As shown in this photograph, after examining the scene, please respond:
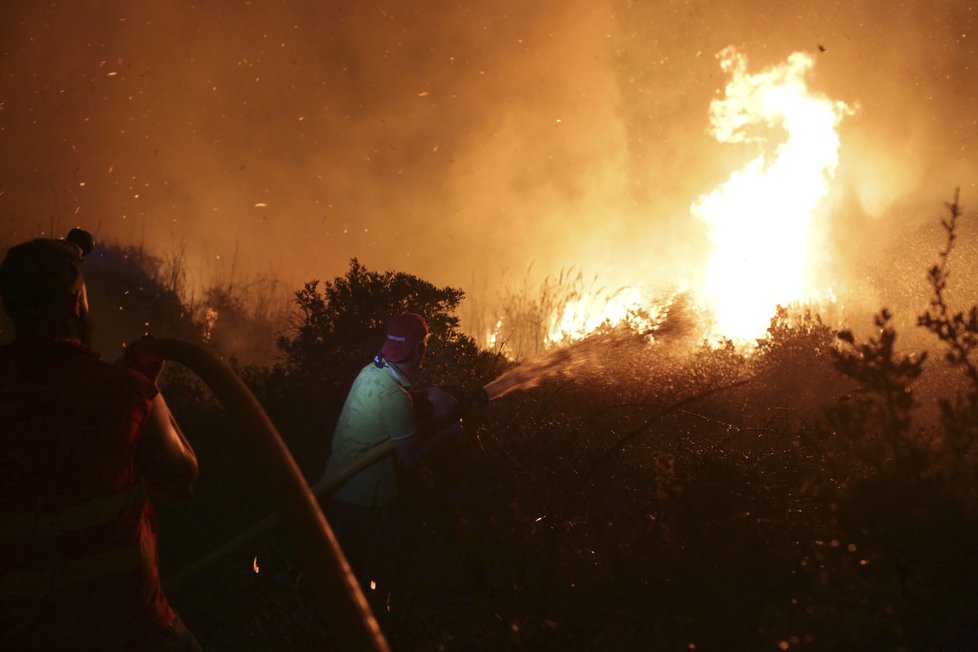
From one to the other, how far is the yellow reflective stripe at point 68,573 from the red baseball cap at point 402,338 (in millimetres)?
3188

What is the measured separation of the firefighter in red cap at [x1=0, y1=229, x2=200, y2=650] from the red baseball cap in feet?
9.80

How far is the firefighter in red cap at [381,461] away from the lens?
4980 millimetres

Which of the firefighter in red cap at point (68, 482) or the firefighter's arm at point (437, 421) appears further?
the firefighter's arm at point (437, 421)

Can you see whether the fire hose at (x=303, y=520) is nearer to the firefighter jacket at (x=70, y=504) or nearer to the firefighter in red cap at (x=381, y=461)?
the firefighter jacket at (x=70, y=504)

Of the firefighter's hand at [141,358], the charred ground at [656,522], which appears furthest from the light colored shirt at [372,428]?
the firefighter's hand at [141,358]

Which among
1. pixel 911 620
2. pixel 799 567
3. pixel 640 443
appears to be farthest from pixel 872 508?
pixel 640 443

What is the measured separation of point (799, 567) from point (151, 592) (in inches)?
144

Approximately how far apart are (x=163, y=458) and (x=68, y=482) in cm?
35

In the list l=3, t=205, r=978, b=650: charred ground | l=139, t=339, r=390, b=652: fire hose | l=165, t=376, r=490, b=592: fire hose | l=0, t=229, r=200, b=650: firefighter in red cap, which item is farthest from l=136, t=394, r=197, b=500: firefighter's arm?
l=165, t=376, r=490, b=592: fire hose

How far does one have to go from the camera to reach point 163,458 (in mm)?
2619

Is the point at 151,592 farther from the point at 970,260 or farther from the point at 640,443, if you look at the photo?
the point at 970,260

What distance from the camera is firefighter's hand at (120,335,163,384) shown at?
2.59m

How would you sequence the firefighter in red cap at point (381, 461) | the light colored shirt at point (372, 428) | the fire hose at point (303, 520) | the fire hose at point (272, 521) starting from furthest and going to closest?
the light colored shirt at point (372, 428), the firefighter in red cap at point (381, 461), the fire hose at point (272, 521), the fire hose at point (303, 520)

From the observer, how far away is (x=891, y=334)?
3967 millimetres
